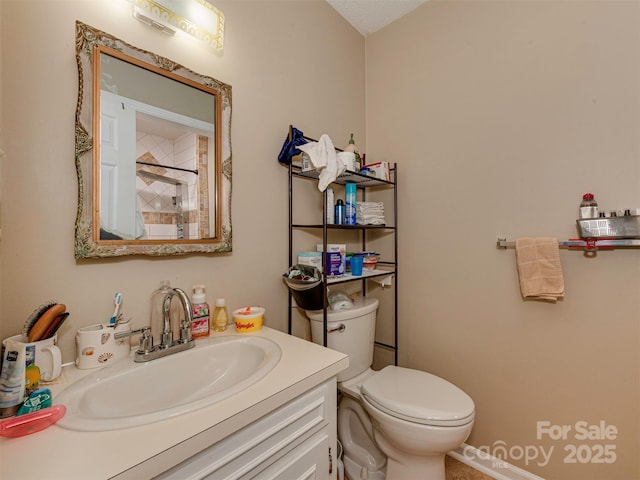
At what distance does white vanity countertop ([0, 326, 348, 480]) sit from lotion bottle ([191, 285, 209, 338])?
0.38 meters

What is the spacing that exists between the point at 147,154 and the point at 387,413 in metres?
1.33

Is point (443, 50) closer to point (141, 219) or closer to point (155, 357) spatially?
point (141, 219)

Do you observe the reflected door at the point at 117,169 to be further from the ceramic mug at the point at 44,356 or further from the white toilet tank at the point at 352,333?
the white toilet tank at the point at 352,333

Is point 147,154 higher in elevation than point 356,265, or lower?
higher

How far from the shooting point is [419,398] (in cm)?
119

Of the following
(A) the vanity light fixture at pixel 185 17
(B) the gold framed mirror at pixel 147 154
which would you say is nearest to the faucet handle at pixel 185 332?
(B) the gold framed mirror at pixel 147 154

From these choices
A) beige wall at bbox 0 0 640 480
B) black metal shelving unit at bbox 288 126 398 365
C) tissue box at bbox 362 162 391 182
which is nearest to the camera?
beige wall at bbox 0 0 640 480

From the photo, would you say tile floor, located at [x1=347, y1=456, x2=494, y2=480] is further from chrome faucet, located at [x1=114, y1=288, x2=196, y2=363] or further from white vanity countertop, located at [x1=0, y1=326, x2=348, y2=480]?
chrome faucet, located at [x1=114, y1=288, x2=196, y2=363]

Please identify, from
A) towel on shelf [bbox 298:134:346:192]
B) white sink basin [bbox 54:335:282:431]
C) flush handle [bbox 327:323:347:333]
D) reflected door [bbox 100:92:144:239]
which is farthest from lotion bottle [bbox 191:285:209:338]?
towel on shelf [bbox 298:134:346:192]

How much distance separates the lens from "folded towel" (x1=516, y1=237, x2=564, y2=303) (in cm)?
121

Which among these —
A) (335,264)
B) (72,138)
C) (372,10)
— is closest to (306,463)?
(335,264)

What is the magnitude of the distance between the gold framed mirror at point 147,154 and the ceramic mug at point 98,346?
0.22 m

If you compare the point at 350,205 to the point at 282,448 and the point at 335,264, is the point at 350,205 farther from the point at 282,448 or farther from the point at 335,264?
the point at 282,448

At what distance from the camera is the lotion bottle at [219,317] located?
1116mm
